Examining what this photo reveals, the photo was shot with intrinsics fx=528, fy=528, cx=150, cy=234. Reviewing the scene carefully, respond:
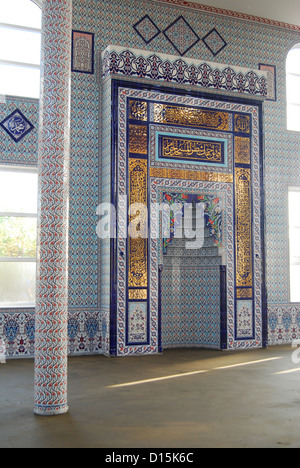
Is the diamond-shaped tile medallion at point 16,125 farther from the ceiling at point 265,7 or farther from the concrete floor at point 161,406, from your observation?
the ceiling at point 265,7

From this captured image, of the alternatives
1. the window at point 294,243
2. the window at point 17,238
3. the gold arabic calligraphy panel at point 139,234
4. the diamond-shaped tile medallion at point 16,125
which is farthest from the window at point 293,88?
the window at point 17,238

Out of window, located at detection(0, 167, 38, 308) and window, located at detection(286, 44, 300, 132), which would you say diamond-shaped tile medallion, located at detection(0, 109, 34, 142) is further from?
window, located at detection(286, 44, 300, 132)

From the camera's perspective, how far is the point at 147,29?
7.57 m

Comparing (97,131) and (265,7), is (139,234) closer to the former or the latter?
(97,131)

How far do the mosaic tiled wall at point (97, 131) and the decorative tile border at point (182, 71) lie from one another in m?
0.47

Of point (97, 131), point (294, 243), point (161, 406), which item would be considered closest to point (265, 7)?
point (97, 131)

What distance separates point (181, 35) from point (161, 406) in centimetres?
567

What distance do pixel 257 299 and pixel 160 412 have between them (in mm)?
3950

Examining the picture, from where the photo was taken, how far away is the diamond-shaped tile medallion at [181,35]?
304 inches

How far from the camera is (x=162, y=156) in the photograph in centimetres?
702

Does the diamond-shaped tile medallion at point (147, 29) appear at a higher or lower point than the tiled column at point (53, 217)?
higher

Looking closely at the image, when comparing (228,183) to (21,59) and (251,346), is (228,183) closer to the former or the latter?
(251,346)

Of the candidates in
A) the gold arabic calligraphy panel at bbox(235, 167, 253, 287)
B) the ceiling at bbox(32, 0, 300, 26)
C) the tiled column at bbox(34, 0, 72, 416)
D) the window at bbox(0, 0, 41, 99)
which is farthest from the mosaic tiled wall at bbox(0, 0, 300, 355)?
the tiled column at bbox(34, 0, 72, 416)

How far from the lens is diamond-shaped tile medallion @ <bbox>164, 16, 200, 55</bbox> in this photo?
304 inches
